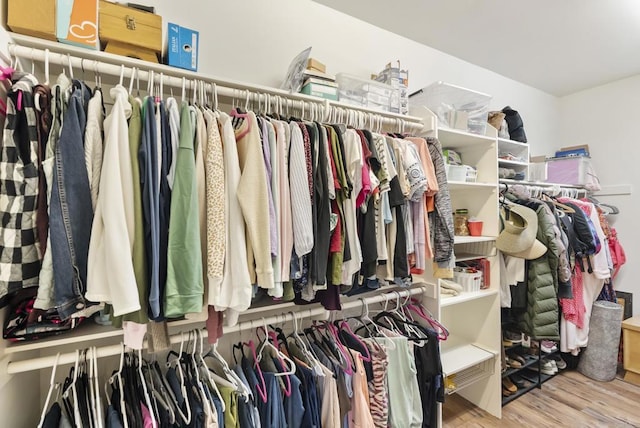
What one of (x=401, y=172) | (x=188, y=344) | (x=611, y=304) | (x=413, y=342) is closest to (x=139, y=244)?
(x=188, y=344)

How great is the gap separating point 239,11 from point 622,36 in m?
2.78

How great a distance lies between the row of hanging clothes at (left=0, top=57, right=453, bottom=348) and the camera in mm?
782

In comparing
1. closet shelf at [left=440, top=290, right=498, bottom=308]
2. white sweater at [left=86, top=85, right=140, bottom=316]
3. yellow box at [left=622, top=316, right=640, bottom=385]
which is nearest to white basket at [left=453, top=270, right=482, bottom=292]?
closet shelf at [left=440, top=290, right=498, bottom=308]

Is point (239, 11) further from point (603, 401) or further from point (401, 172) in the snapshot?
point (603, 401)

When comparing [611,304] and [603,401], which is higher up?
[611,304]

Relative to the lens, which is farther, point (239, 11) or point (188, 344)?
point (239, 11)

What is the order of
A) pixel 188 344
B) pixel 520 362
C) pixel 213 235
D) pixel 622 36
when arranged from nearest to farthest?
pixel 213 235 < pixel 188 344 < pixel 622 36 < pixel 520 362

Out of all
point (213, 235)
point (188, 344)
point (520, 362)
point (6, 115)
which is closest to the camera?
point (6, 115)

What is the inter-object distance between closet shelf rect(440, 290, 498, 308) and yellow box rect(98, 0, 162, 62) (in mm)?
1973

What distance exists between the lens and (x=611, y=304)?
2.53 metres

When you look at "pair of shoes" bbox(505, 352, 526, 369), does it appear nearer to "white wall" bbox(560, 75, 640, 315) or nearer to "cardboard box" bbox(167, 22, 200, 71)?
"white wall" bbox(560, 75, 640, 315)

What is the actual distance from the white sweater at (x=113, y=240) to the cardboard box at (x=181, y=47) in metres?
0.48

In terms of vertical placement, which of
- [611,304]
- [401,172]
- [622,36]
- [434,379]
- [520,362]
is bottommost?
[520,362]

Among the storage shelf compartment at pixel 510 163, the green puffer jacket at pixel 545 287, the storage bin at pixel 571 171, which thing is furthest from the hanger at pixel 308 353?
the storage bin at pixel 571 171
